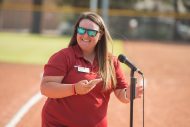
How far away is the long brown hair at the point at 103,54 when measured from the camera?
174 inches

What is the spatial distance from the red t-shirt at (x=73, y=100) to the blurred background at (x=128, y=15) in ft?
110

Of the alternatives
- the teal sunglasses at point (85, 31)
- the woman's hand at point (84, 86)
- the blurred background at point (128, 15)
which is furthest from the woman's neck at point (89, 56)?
the blurred background at point (128, 15)

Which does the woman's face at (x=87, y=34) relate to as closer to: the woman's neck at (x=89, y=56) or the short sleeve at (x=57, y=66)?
the woman's neck at (x=89, y=56)

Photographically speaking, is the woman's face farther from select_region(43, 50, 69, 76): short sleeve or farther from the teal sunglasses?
select_region(43, 50, 69, 76): short sleeve

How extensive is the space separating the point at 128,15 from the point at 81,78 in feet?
117

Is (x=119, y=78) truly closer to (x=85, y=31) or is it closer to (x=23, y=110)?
(x=85, y=31)

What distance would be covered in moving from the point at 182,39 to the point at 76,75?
36830 mm

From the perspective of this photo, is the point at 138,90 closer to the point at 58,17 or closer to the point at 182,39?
the point at 182,39

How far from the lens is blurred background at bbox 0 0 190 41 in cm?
3912

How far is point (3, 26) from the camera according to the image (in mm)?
48688

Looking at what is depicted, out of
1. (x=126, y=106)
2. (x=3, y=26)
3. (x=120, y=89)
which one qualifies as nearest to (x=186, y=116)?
(x=126, y=106)

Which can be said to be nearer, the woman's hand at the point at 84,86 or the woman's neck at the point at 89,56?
the woman's hand at the point at 84,86

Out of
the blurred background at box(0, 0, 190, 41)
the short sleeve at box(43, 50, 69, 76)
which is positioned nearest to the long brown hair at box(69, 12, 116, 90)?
the short sleeve at box(43, 50, 69, 76)

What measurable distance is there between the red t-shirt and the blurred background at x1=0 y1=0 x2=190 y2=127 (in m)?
0.44
